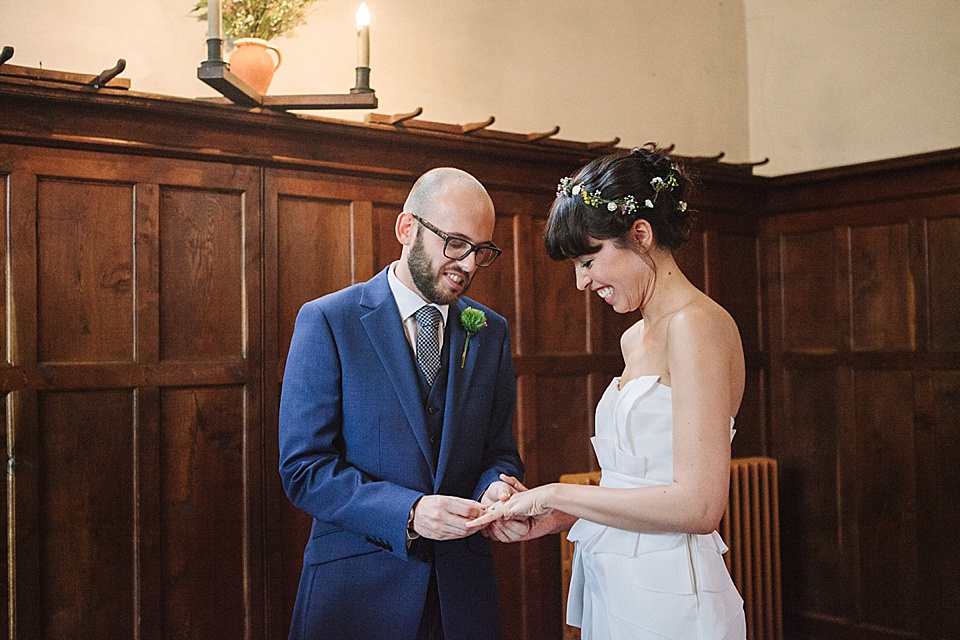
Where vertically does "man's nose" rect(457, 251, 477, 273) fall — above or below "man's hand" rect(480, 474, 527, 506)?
above

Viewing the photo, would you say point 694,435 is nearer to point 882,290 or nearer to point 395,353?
point 395,353

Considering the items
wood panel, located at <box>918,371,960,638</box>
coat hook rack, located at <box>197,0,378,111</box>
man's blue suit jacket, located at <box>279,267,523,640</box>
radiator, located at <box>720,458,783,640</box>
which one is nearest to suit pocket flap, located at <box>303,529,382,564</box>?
man's blue suit jacket, located at <box>279,267,523,640</box>

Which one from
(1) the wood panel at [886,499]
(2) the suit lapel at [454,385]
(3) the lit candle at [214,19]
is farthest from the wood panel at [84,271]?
(1) the wood panel at [886,499]

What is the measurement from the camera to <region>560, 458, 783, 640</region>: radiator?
203 inches

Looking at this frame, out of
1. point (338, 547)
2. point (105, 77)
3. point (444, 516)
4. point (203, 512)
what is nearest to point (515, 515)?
point (444, 516)

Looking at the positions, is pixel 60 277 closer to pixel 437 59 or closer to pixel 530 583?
pixel 437 59

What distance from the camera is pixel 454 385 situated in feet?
9.19

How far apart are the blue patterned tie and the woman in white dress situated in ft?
1.41

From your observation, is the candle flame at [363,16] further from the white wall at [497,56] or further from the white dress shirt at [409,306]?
the white dress shirt at [409,306]

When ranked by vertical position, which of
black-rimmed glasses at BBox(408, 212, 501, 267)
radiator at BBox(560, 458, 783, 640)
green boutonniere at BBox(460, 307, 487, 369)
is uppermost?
black-rimmed glasses at BBox(408, 212, 501, 267)

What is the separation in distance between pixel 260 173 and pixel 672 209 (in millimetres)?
2077

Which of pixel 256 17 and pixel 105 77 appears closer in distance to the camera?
pixel 105 77

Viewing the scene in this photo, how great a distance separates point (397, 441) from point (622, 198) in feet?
2.98

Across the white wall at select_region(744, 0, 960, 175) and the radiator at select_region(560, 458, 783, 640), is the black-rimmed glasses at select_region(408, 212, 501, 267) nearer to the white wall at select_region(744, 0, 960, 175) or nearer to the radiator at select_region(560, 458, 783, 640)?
the radiator at select_region(560, 458, 783, 640)
